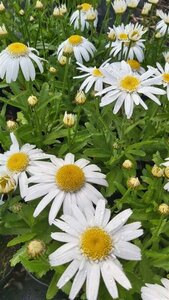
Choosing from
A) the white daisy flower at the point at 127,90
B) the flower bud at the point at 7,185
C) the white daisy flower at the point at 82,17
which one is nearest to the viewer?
the flower bud at the point at 7,185

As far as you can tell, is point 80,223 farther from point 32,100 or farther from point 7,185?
point 32,100

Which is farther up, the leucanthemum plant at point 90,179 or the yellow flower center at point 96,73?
the yellow flower center at point 96,73

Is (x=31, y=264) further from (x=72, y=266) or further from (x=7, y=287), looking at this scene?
(x=7, y=287)

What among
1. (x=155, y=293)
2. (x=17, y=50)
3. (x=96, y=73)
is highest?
(x=17, y=50)

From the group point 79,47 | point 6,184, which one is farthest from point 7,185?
point 79,47

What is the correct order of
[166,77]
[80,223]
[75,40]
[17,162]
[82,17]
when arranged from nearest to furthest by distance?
[80,223]
[17,162]
[166,77]
[75,40]
[82,17]

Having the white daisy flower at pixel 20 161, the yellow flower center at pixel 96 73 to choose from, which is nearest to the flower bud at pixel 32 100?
the white daisy flower at pixel 20 161

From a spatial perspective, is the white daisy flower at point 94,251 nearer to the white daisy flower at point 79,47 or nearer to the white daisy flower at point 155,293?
the white daisy flower at point 155,293
